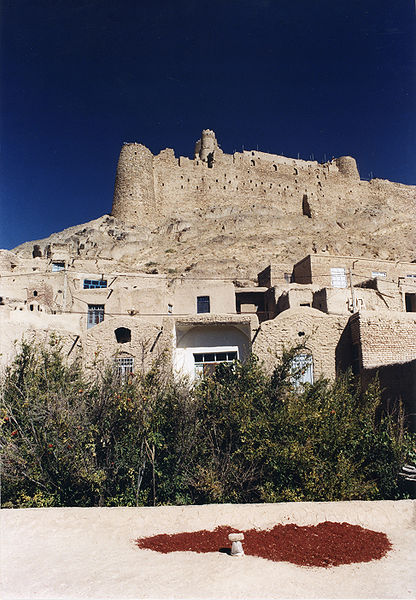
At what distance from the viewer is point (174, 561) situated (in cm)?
665

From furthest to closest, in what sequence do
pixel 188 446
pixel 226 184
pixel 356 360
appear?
pixel 226 184
pixel 356 360
pixel 188 446

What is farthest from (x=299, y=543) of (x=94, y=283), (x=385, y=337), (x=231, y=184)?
(x=231, y=184)

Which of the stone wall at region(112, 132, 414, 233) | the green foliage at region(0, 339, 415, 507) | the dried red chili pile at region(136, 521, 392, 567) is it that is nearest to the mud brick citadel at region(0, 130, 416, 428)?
the stone wall at region(112, 132, 414, 233)

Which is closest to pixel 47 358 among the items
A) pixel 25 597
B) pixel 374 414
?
pixel 25 597

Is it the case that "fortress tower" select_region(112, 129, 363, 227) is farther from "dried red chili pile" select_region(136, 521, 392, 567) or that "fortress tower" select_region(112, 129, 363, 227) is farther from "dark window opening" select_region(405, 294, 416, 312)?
"dried red chili pile" select_region(136, 521, 392, 567)

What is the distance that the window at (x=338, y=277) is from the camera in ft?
78.8

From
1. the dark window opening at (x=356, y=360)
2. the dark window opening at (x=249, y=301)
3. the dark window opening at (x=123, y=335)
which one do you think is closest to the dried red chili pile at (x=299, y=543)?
the dark window opening at (x=356, y=360)

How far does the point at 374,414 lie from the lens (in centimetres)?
1084

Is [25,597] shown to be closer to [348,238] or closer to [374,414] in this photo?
[374,414]

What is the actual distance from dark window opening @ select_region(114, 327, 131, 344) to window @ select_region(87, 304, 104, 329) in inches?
285

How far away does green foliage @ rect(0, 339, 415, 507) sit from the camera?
31.8 feet

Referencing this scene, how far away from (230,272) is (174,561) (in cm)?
2742

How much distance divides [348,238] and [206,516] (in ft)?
133

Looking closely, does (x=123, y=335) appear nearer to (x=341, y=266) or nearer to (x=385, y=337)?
(x=385, y=337)
